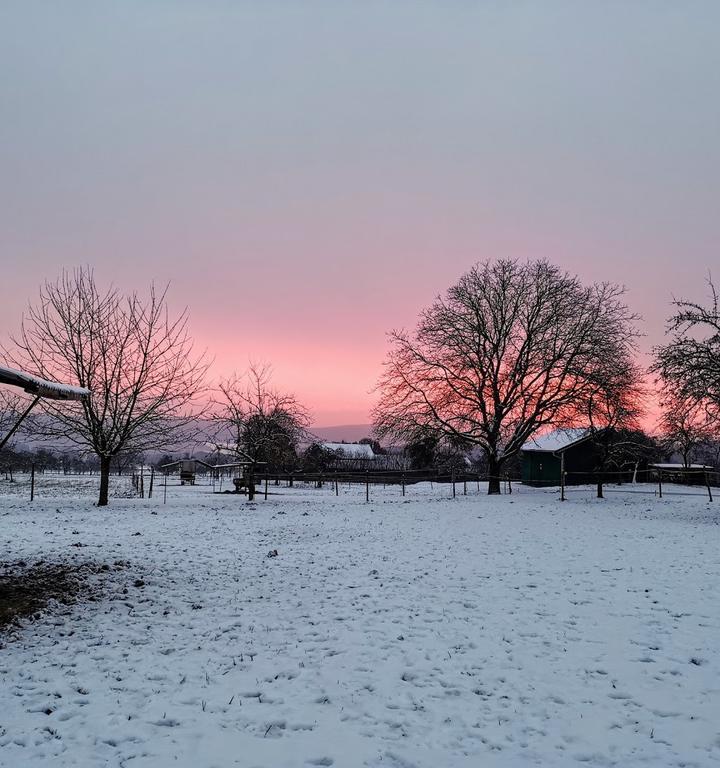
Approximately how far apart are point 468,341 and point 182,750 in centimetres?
2674

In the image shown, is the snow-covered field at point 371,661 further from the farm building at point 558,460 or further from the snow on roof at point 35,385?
the farm building at point 558,460

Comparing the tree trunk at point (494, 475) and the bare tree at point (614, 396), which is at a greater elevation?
the bare tree at point (614, 396)

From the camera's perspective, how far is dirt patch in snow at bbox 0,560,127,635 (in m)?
7.12

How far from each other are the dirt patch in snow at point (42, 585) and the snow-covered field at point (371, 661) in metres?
0.29

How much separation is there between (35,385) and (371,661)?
6394mm

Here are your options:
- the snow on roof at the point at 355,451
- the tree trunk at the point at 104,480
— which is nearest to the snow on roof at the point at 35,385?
the tree trunk at the point at 104,480

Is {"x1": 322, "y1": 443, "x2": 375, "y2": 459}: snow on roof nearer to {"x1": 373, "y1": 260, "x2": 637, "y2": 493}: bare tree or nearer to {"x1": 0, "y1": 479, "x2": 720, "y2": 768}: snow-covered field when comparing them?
{"x1": 373, "y1": 260, "x2": 637, "y2": 493}: bare tree

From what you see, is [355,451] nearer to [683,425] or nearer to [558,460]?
[558,460]

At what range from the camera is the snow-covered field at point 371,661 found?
171 inches

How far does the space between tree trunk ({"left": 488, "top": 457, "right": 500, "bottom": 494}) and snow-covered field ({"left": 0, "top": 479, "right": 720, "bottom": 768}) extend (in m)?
17.3

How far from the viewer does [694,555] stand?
11844 mm

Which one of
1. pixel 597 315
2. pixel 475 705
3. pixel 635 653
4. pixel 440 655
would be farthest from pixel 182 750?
pixel 597 315

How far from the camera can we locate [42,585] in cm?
825

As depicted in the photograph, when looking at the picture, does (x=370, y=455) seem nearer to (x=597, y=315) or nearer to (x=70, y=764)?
(x=597, y=315)
